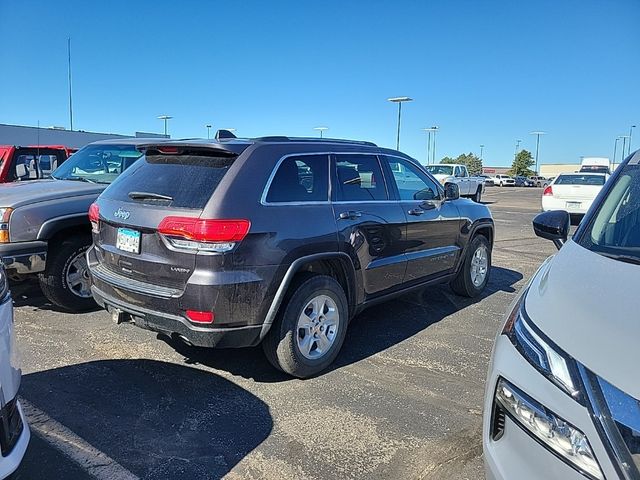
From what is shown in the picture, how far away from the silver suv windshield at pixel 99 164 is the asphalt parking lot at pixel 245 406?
190 centimetres

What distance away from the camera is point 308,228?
374cm

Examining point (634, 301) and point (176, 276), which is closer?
point (634, 301)

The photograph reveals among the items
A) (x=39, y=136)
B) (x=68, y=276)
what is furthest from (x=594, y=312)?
(x=39, y=136)

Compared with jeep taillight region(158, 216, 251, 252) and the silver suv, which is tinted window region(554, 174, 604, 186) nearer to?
the silver suv

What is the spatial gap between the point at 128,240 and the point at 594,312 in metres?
3.01

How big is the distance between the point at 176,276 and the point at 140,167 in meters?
1.21

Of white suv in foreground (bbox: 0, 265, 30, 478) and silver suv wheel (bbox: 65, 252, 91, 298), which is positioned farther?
silver suv wheel (bbox: 65, 252, 91, 298)

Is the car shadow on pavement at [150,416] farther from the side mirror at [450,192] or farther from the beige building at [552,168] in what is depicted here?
the beige building at [552,168]

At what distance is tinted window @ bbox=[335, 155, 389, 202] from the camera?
13.9 feet

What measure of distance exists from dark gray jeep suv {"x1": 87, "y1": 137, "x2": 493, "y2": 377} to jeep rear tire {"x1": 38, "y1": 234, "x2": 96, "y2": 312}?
1111 millimetres

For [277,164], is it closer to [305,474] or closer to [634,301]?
[305,474]

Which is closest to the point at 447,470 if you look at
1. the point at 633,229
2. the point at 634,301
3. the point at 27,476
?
the point at 634,301

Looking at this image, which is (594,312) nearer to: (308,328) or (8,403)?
(308,328)

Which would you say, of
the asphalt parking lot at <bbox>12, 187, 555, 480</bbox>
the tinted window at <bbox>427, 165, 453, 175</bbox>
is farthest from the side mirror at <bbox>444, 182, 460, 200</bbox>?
the tinted window at <bbox>427, 165, 453, 175</bbox>
